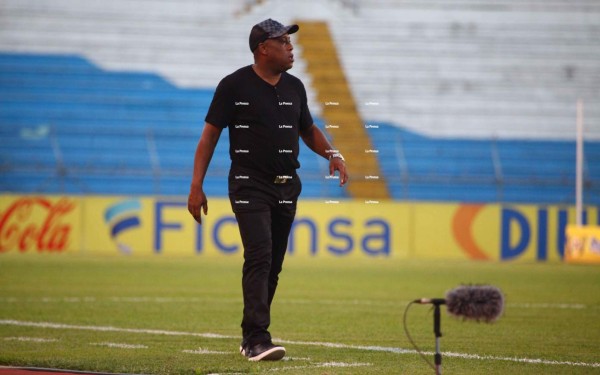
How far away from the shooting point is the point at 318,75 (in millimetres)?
26406

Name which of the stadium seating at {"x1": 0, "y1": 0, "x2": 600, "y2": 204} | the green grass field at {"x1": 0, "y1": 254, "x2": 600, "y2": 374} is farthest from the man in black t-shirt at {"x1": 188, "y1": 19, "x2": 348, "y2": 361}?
the stadium seating at {"x1": 0, "y1": 0, "x2": 600, "y2": 204}

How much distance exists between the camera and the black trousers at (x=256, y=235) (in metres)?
7.03

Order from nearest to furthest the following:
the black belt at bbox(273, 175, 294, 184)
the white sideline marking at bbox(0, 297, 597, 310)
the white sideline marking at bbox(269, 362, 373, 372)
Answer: the white sideline marking at bbox(269, 362, 373, 372)
the black belt at bbox(273, 175, 294, 184)
the white sideline marking at bbox(0, 297, 597, 310)

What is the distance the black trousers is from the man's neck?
0.58 meters

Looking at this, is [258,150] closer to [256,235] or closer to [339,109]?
[256,235]

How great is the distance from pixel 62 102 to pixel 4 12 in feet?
10.2

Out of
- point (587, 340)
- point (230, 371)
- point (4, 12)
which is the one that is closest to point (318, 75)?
point (4, 12)

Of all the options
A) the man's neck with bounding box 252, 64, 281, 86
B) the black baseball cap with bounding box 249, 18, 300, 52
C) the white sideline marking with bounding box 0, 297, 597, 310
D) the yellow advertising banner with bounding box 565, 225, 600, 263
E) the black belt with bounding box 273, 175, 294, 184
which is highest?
the black baseball cap with bounding box 249, 18, 300, 52

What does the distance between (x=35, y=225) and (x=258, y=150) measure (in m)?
15.7

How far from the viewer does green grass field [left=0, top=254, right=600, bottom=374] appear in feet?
22.4

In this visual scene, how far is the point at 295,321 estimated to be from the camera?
32.7 feet

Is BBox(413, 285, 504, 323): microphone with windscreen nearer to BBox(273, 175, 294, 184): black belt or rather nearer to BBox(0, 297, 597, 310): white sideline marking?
BBox(273, 175, 294, 184): black belt

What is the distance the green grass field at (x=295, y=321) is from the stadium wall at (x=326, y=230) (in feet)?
12.1

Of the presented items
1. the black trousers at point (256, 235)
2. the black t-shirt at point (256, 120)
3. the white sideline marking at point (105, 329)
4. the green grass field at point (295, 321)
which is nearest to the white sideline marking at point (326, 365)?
the green grass field at point (295, 321)
